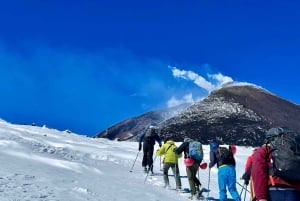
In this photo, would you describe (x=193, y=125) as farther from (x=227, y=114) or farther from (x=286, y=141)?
(x=286, y=141)

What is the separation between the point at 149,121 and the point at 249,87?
27.2 meters

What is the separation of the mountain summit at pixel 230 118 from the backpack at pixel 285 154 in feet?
191

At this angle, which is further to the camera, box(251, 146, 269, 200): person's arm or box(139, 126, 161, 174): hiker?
box(139, 126, 161, 174): hiker

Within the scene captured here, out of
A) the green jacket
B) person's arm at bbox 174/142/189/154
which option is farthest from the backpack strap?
the green jacket

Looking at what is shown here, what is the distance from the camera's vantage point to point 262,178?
19.4 feet

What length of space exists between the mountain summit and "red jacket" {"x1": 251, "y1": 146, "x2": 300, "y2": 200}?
58236 mm

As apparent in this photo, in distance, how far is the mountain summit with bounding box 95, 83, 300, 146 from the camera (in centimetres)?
6938

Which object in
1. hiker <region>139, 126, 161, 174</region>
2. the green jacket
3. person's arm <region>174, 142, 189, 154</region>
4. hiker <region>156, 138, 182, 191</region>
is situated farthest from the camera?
hiker <region>139, 126, 161, 174</region>

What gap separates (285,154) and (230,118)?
76.0 meters

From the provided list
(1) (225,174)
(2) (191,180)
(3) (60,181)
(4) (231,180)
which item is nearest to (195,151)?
(2) (191,180)

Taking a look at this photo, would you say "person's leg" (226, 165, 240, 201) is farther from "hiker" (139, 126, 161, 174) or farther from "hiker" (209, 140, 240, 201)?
"hiker" (139, 126, 161, 174)

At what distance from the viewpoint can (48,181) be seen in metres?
11.8

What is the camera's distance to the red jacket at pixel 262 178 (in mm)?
5859

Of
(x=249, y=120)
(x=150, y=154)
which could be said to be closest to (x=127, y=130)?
(x=249, y=120)
